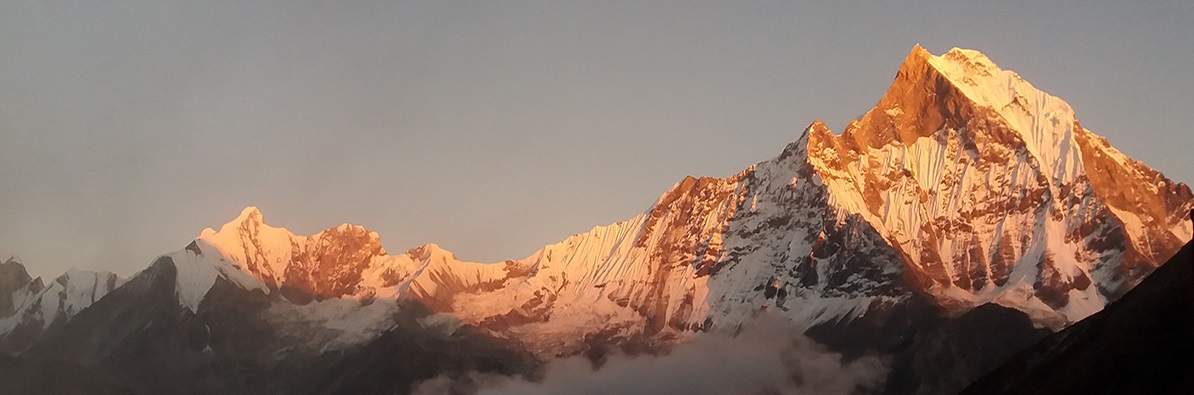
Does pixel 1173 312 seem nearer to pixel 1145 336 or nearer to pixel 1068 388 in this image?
pixel 1145 336

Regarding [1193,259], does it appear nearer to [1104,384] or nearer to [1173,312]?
A: [1173,312]

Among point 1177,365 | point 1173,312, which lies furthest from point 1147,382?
point 1173,312

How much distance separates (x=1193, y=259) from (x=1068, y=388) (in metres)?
23.0

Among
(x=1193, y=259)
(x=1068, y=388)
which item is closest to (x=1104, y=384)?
(x=1068, y=388)

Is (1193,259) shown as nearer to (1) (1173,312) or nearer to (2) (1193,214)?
(1) (1173,312)

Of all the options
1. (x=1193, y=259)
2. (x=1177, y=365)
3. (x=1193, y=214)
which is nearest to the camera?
(x=1193, y=214)

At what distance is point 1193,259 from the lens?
7692 inches

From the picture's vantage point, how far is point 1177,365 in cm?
18112

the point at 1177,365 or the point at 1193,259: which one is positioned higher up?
the point at 1193,259

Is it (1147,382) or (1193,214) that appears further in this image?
(1147,382)

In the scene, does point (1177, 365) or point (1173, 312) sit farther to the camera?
point (1173, 312)

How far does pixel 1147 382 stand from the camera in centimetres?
18350

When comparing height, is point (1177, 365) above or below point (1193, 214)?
below

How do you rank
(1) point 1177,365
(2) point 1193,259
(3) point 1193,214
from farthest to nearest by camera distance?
(2) point 1193,259
(1) point 1177,365
(3) point 1193,214
